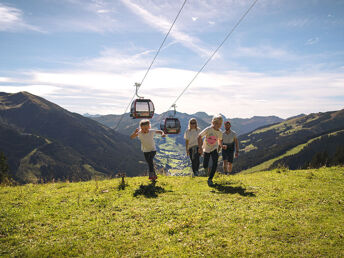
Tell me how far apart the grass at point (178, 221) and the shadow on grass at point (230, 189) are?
90mm

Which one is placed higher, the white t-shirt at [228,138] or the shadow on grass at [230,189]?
the white t-shirt at [228,138]

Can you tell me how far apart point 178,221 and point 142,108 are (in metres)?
14.0

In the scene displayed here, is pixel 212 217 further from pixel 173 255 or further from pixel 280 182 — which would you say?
pixel 280 182

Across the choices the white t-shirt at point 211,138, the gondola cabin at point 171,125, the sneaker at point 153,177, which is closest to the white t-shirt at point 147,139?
the sneaker at point 153,177

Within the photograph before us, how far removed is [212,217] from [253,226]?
3.86 feet

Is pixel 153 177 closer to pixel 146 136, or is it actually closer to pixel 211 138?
pixel 146 136

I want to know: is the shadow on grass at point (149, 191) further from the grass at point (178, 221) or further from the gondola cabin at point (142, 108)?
the gondola cabin at point (142, 108)

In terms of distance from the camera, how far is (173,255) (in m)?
4.50

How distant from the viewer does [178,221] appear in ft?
19.9

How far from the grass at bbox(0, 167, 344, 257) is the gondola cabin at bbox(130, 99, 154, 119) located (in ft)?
33.3

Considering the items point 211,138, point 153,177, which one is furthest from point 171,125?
point 211,138

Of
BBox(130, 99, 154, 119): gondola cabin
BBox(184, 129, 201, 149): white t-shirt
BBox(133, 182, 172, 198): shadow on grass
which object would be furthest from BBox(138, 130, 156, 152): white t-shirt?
BBox(130, 99, 154, 119): gondola cabin

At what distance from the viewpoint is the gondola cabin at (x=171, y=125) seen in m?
19.7

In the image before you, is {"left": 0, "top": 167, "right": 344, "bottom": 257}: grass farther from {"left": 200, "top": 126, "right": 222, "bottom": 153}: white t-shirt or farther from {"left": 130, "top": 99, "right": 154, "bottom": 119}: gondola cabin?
{"left": 130, "top": 99, "right": 154, "bottom": 119}: gondola cabin
